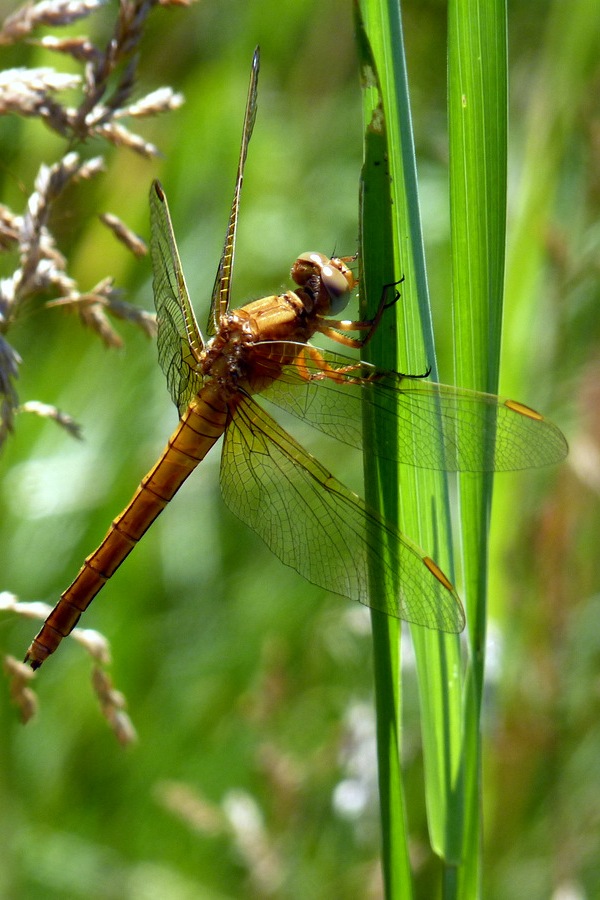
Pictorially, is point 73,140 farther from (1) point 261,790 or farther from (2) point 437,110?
(2) point 437,110

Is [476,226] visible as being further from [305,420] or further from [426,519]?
[305,420]

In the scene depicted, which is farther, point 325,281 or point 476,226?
point 325,281

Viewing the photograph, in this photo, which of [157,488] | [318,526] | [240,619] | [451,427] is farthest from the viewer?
[240,619]

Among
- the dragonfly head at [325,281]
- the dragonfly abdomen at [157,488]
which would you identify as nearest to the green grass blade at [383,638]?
the dragonfly head at [325,281]

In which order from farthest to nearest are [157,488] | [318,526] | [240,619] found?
[240,619] → [157,488] → [318,526]

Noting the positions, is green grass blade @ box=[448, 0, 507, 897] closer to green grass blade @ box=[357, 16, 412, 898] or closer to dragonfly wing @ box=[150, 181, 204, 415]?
green grass blade @ box=[357, 16, 412, 898]

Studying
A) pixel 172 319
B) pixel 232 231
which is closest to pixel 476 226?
pixel 232 231

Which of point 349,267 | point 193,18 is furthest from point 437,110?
point 349,267
